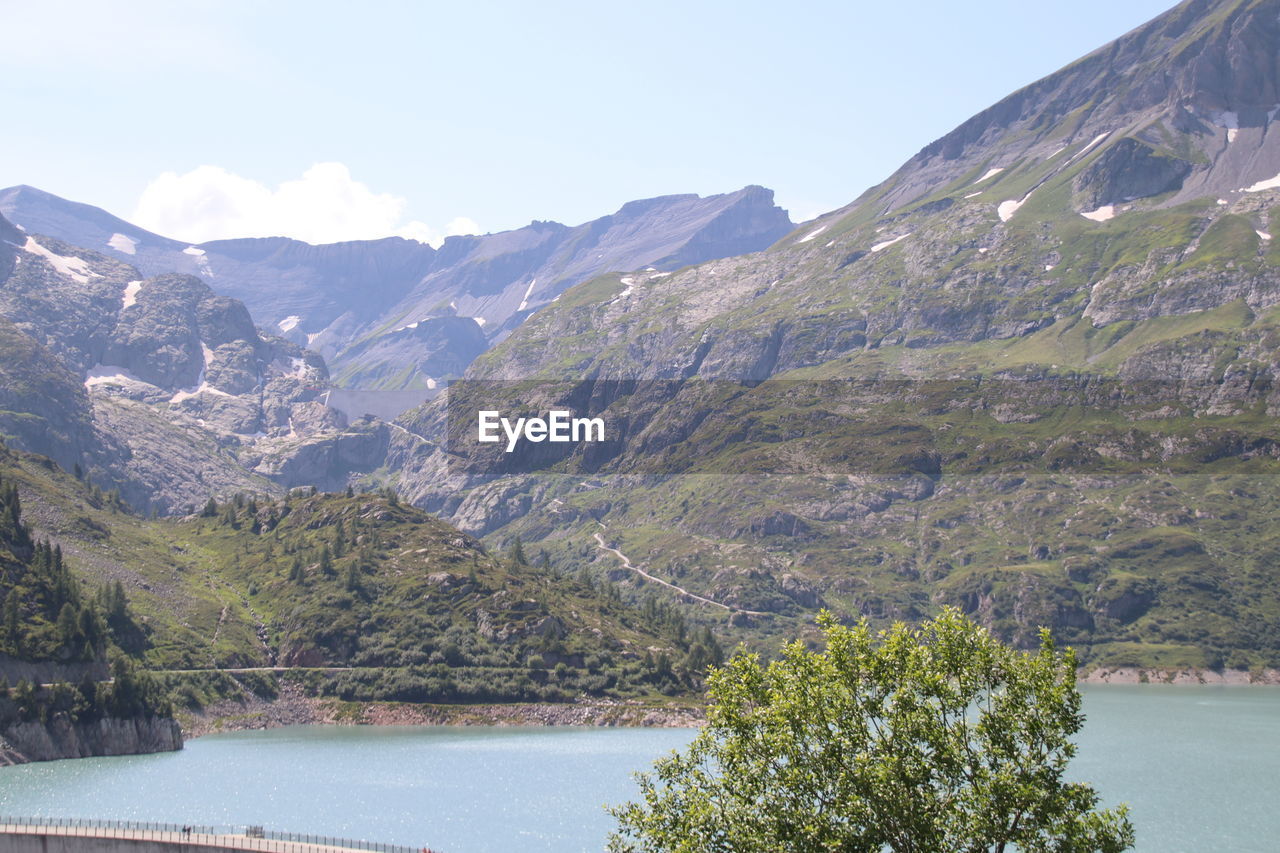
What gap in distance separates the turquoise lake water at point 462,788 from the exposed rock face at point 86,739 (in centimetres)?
318

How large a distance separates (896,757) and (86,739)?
463 ft

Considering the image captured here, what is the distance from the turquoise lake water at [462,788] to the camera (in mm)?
115750

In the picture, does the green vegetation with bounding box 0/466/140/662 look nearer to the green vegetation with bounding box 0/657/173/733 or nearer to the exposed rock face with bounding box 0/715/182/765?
the green vegetation with bounding box 0/657/173/733

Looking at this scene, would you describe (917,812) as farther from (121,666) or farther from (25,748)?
(121,666)

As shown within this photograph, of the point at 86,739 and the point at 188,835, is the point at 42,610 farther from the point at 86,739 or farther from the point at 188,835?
the point at 188,835

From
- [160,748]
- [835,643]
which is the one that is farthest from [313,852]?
[160,748]

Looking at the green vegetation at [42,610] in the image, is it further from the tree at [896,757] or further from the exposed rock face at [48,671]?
the tree at [896,757]

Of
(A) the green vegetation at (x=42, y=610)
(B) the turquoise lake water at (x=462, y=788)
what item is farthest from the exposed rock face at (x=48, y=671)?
(B) the turquoise lake water at (x=462, y=788)

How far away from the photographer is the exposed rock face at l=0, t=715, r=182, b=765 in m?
154

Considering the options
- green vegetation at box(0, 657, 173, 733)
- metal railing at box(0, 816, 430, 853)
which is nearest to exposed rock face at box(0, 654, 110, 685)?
green vegetation at box(0, 657, 173, 733)

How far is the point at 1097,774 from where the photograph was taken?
6009 inches

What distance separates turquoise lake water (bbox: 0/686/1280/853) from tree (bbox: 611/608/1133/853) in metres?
46.0

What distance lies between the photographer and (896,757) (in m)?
60.4

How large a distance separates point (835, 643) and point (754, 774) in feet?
30.0
